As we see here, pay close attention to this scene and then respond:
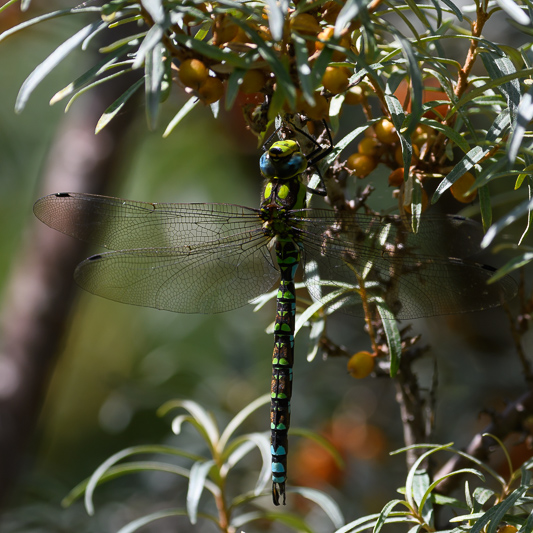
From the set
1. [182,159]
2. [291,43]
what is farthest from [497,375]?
[182,159]

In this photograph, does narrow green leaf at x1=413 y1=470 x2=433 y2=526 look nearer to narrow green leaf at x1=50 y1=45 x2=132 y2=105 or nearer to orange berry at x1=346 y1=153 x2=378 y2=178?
orange berry at x1=346 y1=153 x2=378 y2=178

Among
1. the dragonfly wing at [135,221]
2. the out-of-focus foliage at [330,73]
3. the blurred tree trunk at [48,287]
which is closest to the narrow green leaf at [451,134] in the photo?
the out-of-focus foliage at [330,73]

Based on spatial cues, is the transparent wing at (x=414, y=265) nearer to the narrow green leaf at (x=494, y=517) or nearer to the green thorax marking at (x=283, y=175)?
the green thorax marking at (x=283, y=175)

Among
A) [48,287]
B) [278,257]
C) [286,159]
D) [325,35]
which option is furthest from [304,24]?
[48,287]

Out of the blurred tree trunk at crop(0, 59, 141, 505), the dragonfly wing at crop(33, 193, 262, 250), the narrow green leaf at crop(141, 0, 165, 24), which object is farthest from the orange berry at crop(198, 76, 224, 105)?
the blurred tree trunk at crop(0, 59, 141, 505)

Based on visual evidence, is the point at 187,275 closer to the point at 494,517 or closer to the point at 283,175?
the point at 283,175

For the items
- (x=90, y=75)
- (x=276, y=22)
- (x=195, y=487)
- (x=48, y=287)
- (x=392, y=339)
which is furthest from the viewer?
(x=48, y=287)
